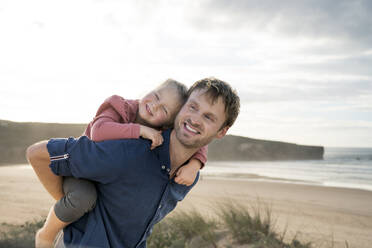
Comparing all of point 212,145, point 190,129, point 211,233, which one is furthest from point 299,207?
point 212,145

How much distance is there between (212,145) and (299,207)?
32892mm

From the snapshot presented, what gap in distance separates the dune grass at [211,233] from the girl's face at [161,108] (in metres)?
2.27

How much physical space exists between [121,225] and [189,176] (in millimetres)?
453

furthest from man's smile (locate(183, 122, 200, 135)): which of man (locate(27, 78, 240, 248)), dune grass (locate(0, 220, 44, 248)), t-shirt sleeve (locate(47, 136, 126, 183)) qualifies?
dune grass (locate(0, 220, 44, 248))

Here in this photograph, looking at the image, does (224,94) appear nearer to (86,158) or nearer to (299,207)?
(86,158)

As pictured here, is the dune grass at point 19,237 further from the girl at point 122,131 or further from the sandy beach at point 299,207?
the girl at point 122,131

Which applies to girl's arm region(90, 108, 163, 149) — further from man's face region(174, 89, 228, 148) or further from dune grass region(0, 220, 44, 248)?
dune grass region(0, 220, 44, 248)

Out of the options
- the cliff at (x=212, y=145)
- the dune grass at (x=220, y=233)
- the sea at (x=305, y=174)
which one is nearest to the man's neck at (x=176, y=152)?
the dune grass at (x=220, y=233)

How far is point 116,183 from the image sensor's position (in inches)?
69.6

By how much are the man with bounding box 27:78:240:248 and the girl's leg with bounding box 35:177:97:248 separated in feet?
0.18

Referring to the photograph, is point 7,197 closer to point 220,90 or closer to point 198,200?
point 198,200

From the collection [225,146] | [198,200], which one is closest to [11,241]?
[198,200]

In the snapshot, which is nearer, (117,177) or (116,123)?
(117,177)

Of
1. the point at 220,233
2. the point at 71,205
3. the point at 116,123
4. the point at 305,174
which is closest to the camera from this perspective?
the point at 71,205
